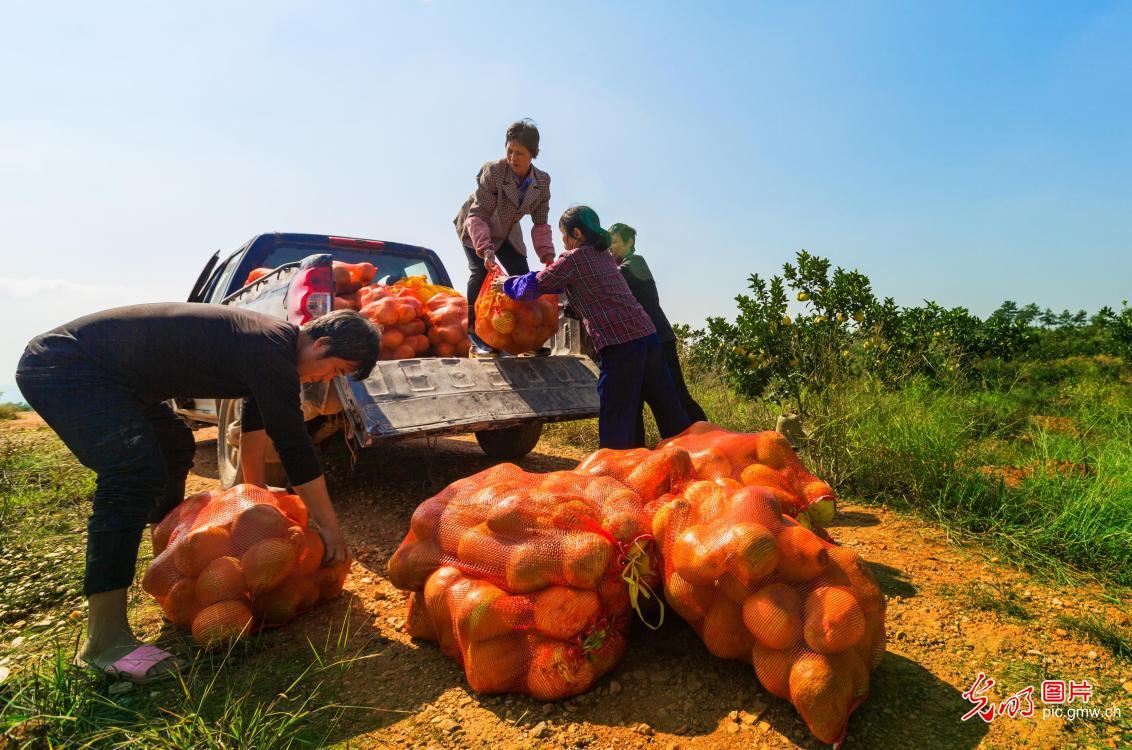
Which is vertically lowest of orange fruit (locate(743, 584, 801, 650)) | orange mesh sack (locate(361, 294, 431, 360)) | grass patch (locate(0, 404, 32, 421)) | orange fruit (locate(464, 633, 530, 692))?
grass patch (locate(0, 404, 32, 421))

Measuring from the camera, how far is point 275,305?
14.0ft

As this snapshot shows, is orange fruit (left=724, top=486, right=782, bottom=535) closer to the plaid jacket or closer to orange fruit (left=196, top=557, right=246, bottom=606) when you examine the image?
orange fruit (left=196, top=557, right=246, bottom=606)

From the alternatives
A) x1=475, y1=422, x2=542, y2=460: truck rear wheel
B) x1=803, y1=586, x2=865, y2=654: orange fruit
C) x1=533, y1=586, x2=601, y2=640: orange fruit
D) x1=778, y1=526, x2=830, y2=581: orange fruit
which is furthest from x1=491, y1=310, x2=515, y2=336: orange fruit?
x1=803, y1=586, x2=865, y2=654: orange fruit

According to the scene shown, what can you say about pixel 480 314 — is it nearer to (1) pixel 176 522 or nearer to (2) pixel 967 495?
(1) pixel 176 522

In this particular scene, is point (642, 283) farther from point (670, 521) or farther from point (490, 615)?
point (490, 615)

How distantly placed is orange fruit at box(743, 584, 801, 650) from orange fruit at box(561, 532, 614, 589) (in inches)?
17.2

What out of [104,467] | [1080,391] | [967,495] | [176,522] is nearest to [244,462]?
[176,522]

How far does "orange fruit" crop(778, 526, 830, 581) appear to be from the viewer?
1.77 m

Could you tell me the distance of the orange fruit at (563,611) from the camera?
6.27 ft

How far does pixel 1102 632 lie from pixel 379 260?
5739 mm

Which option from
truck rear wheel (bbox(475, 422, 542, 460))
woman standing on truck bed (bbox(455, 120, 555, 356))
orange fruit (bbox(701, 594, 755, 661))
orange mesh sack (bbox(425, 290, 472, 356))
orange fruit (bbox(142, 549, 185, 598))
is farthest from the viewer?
truck rear wheel (bbox(475, 422, 542, 460))

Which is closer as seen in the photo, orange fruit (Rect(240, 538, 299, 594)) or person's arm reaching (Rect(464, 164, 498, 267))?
orange fruit (Rect(240, 538, 299, 594))

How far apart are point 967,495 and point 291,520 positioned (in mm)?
3530

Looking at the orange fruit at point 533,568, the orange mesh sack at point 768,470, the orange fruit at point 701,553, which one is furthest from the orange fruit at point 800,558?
the orange fruit at point 533,568
